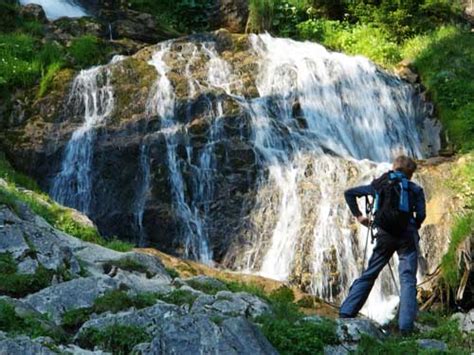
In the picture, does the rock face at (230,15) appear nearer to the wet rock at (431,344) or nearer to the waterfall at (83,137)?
the waterfall at (83,137)

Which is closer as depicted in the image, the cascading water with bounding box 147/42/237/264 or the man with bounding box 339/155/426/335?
the man with bounding box 339/155/426/335

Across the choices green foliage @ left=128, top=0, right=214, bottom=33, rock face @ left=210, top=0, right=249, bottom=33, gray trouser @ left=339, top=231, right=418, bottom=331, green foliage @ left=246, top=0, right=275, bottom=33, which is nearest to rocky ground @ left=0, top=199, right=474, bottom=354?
gray trouser @ left=339, top=231, right=418, bottom=331

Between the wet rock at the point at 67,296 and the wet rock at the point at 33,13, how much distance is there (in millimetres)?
→ 12401

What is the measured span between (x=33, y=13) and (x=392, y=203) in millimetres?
13349

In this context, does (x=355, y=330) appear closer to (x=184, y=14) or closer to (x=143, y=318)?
(x=143, y=318)

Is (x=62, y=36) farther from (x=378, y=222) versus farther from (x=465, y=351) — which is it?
(x=465, y=351)

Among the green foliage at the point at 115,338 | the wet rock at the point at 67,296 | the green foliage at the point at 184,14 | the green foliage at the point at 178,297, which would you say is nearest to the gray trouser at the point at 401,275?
the green foliage at the point at 178,297

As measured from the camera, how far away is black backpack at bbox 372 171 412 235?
260 inches

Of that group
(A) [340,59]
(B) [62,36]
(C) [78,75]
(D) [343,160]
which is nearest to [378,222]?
(D) [343,160]

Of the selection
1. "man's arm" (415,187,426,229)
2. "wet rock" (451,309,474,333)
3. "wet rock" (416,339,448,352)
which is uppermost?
"man's arm" (415,187,426,229)

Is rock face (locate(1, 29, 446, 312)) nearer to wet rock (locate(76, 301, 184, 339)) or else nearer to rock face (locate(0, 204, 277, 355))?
rock face (locate(0, 204, 277, 355))

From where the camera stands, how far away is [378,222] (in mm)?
6723

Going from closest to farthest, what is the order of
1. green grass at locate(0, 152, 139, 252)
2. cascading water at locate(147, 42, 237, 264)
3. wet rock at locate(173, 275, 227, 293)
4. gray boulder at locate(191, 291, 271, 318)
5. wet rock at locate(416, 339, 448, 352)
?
wet rock at locate(416, 339, 448, 352) → gray boulder at locate(191, 291, 271, 318) → wet rock at locate(173, 275, 227, 293) → green grass at locate(0, 152, 139, 252) → cascading water at locate(147, 42, 237, 264)

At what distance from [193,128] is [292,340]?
8.32m
